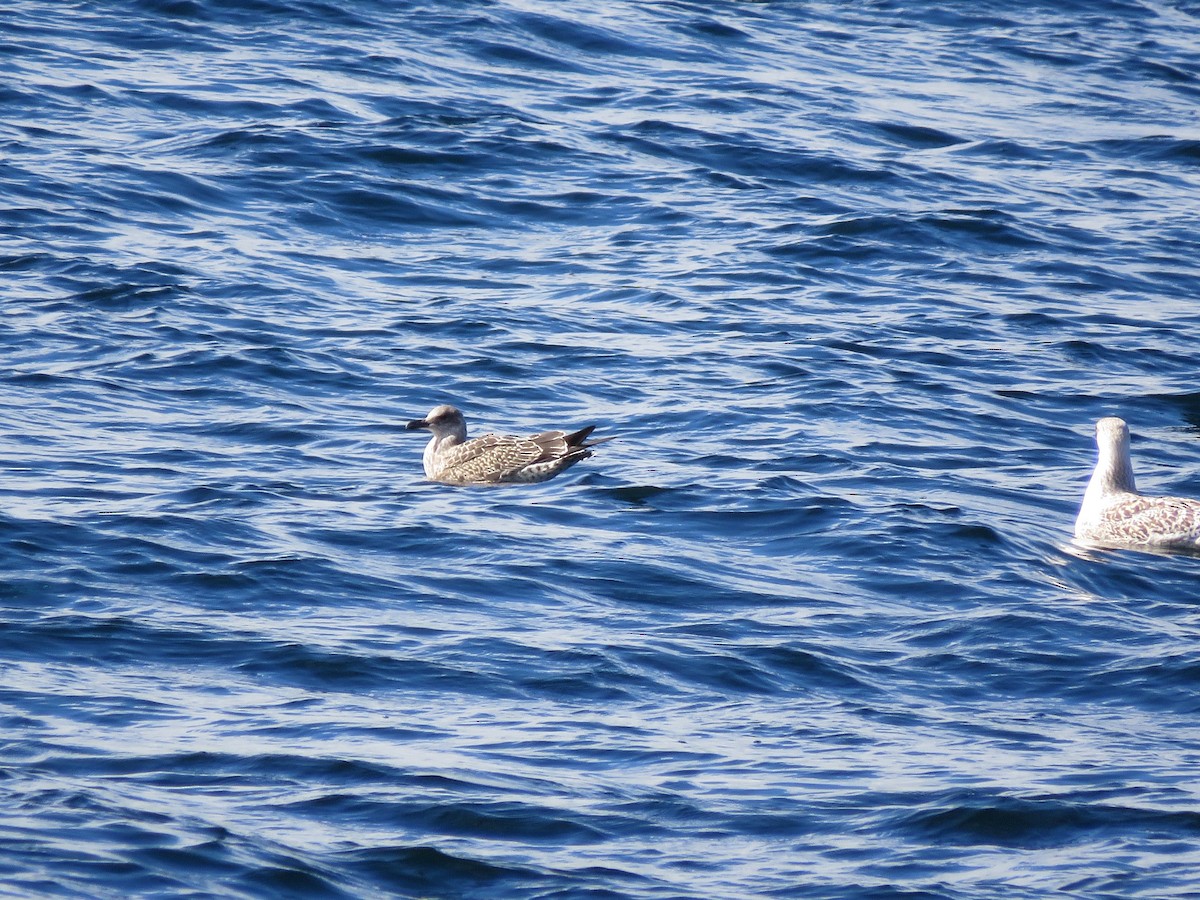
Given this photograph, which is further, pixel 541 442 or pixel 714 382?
pixel 714 382

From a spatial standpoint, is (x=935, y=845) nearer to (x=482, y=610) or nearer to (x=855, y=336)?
(x=482, y=610)

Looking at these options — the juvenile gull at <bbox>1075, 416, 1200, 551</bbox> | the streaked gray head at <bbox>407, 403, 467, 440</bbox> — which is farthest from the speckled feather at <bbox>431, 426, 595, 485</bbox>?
the juvenile gull at <bbox>1075, 416, 1200, 551</bbox>

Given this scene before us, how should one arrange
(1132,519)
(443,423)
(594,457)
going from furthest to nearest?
(594,457) < (443,423) < (1132,519)

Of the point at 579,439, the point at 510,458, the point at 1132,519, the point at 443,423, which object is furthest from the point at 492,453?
the point at 1132,519

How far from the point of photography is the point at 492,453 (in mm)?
13531

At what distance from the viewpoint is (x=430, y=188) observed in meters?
19.8

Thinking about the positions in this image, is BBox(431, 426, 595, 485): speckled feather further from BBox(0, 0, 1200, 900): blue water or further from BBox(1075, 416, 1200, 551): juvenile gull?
BBox(1075, 416, 1200, 551): juvenile gull

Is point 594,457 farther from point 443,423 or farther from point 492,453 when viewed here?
Answer: point 443,423

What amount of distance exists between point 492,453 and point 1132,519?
15.2 ft

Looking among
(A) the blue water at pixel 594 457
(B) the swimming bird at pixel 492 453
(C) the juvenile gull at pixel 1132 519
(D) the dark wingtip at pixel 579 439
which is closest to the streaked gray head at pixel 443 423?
(B) the swimming bird at pixel 492 453

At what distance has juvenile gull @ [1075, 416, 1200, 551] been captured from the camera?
12.0 meters

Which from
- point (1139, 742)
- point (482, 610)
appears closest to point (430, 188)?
point (482, 610)

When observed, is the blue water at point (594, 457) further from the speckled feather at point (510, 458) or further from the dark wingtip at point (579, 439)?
the dark wingtip at point (579, 439)

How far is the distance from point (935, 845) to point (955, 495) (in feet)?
18.6
